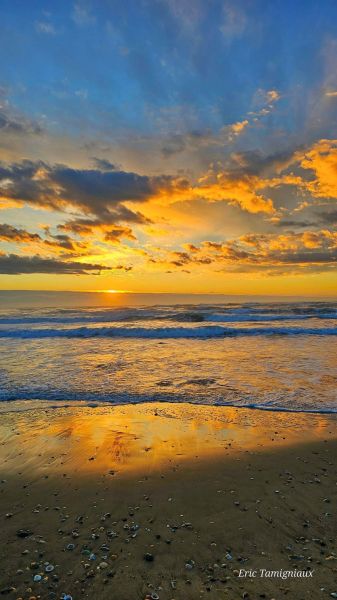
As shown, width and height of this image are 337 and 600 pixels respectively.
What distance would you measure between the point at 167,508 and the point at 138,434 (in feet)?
8.26

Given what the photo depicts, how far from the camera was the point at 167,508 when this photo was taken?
4.38 m

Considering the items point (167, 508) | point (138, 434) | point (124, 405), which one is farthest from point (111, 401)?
point (167, 508)

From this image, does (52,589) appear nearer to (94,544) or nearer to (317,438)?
(94,544)

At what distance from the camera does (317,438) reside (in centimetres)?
656

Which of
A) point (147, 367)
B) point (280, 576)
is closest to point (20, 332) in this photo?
point (147, 367)

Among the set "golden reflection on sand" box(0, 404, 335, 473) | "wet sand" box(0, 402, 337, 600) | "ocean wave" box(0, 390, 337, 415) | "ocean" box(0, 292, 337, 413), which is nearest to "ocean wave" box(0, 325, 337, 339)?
"ocean" box(0, 292, 337, 413)

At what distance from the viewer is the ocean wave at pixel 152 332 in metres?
25.9

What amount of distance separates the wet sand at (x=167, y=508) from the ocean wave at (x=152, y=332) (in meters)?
18.8

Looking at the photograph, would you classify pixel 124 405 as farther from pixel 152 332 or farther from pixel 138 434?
pixel 152 332

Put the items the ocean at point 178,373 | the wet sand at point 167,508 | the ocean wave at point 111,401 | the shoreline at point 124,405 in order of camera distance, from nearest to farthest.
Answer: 1. the wet sand at point 167,508
2. the shoreline at point 124,405
3. the ocean wave at point 111,401
4. the ocean at point 178,373

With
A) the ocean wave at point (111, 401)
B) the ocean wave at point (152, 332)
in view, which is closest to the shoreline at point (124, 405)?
the ocean wave at point (111, 401)

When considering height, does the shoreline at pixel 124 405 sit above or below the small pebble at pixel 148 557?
below

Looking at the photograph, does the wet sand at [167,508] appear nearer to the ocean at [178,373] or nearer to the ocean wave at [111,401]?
the ocean wave at [111,401]

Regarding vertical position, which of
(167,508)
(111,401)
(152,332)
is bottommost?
(152,332)
